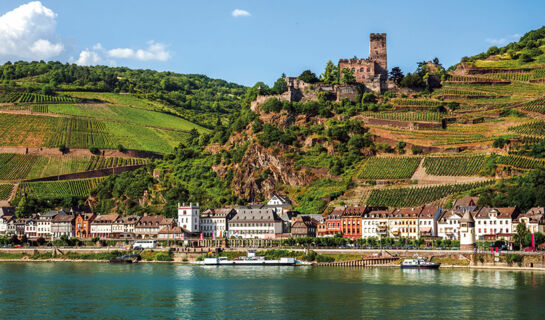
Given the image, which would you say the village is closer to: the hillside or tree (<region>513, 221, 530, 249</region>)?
tree (<region>513, 221, 530, 249</region>)

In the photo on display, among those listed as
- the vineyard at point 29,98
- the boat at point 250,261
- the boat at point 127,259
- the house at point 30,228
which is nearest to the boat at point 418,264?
the boat at point 250,261

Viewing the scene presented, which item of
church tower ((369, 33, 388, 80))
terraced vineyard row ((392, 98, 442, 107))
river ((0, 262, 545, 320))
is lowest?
river ((0, 262, 545, 320))

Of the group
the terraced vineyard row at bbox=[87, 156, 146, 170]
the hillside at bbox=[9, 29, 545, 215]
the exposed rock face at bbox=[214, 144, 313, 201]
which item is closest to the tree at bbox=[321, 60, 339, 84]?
the hillside at bbox=[9, 29, 545, 215]

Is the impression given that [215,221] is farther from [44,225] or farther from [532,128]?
[532,128]

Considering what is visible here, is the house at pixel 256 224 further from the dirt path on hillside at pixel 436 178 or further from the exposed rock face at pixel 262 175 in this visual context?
the dirt path on hillside at pixel 436 178

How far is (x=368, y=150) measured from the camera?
11044 centimetres

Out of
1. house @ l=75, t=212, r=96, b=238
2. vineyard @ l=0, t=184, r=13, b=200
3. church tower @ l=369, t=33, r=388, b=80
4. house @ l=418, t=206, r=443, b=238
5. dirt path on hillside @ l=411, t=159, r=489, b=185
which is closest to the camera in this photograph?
house @ l=418, t=206, r=443, b=238

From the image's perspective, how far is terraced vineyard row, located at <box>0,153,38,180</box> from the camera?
133m

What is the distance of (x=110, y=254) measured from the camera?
3794 inches

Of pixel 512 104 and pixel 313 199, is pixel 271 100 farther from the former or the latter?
pixel 512 104

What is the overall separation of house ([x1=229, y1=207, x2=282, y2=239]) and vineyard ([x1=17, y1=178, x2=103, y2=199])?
3602 centimetres

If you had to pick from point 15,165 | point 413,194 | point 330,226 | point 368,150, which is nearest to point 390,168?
point 368,150

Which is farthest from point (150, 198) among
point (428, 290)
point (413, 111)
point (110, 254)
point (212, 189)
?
point (428, 290)

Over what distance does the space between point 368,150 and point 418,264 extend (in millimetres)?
34623
